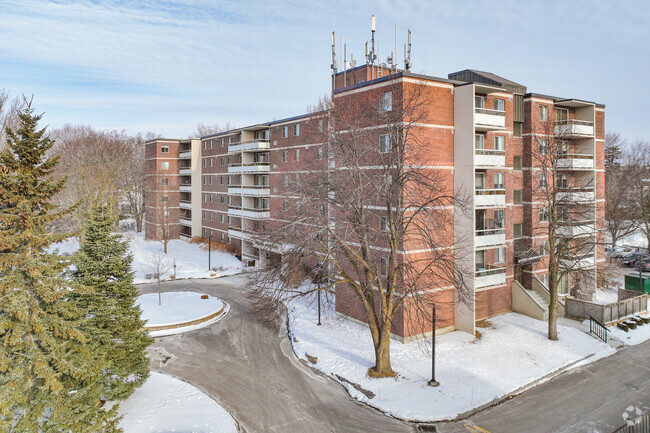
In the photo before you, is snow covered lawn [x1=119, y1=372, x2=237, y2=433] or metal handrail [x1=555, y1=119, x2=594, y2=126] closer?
snow covered lawn [x1=119, y1=372, x2=237, y2=433]

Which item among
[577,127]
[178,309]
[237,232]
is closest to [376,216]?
[178,309]

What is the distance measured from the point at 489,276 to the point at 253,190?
23913mm

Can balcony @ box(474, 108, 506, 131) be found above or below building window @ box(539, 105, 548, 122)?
below

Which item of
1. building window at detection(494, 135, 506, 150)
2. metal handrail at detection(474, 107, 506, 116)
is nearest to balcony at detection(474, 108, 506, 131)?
metal handrail at detection(474, 107, 506, 116)

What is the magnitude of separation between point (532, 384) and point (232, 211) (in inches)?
1261

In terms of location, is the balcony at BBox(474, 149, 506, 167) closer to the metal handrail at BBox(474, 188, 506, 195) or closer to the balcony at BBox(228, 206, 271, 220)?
the metal handrail at BBox(474, 188, 506, 195)

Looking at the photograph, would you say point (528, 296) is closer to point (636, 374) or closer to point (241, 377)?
point (636, 374)

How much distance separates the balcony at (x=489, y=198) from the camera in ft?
69.3

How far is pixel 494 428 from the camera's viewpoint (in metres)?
13.0

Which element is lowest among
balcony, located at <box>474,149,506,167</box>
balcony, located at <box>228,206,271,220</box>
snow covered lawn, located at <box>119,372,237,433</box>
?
snow covered lawn, located at <box>119,372,237,433</box>

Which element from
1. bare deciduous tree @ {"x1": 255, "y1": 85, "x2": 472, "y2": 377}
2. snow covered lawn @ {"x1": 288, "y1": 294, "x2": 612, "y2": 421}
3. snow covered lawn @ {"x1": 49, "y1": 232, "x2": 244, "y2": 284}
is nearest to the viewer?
snow covered lawn @ {"x1": 288, "y1": 294, "x2": 612, "y2": 421}

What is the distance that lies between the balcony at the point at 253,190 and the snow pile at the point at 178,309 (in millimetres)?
12515

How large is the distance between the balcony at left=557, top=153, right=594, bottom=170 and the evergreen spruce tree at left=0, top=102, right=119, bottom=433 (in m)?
26.9

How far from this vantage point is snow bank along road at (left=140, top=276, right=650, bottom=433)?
524 inches
